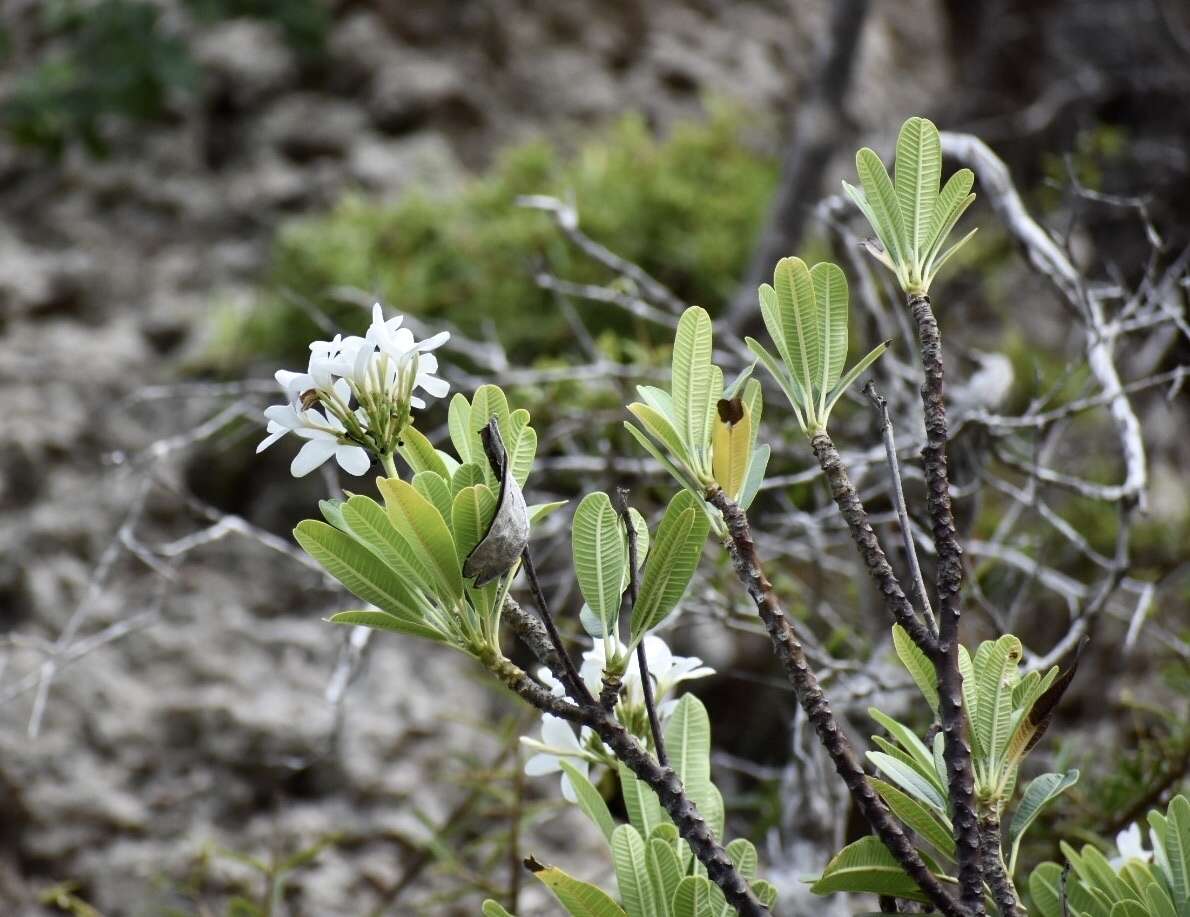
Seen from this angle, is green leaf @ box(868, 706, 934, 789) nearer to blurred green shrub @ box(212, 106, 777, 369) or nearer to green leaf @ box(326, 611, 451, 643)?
green leaf @ box(326, 611, 451, 643)

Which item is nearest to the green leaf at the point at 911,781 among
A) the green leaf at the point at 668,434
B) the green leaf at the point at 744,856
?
the green leaf at the point at 744,856

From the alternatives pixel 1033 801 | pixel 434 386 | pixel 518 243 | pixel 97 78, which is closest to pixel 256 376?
pixel 518 243

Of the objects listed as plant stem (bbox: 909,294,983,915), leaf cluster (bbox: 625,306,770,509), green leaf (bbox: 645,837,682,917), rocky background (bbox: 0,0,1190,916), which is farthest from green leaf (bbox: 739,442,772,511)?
rocky background (bbox: 0,0,1190,916)

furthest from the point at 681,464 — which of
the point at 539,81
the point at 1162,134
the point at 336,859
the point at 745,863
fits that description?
the point at 1162,134

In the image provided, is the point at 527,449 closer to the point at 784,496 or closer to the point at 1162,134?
the point at 784,496

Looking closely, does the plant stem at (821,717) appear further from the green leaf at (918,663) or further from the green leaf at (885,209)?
the green leaf at (885,209)
